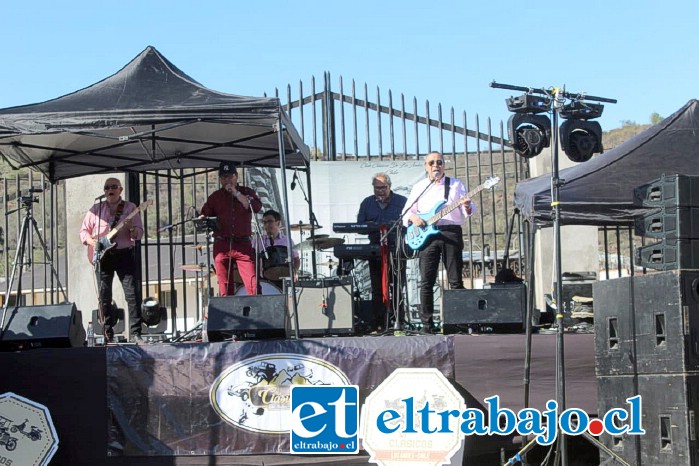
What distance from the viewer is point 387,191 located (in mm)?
10438

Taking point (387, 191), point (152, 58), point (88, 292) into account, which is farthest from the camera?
point (88, 292)

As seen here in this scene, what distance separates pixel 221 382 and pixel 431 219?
253cm

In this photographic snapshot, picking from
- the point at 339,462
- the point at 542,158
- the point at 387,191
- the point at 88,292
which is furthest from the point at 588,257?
the point at 88,292

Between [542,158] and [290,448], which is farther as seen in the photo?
[542,158]

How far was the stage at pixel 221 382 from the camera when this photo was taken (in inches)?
312

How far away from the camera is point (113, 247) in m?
9.62

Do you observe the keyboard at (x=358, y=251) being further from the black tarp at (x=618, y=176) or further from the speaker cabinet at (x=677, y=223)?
the speaker cabinet at (x=677, y=223)

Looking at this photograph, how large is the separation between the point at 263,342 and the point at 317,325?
2.32ft

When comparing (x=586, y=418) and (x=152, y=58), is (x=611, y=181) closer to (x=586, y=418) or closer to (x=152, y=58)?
(x=586, y=418)

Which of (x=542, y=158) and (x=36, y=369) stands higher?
(x=542, y=158)

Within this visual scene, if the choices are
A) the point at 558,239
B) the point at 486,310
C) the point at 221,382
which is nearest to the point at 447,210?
the point at 486,310

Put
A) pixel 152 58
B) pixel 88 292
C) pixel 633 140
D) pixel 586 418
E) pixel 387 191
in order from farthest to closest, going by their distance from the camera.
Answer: pixel 88 292 < pixel 387 191 < pixel 152 58 < pixel 633 140 < pixel 586 418

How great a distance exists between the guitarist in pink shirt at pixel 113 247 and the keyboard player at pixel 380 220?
247 centimetres

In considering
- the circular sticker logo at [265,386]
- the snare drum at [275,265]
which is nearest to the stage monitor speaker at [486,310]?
the circular sticker logo at [265,386]
